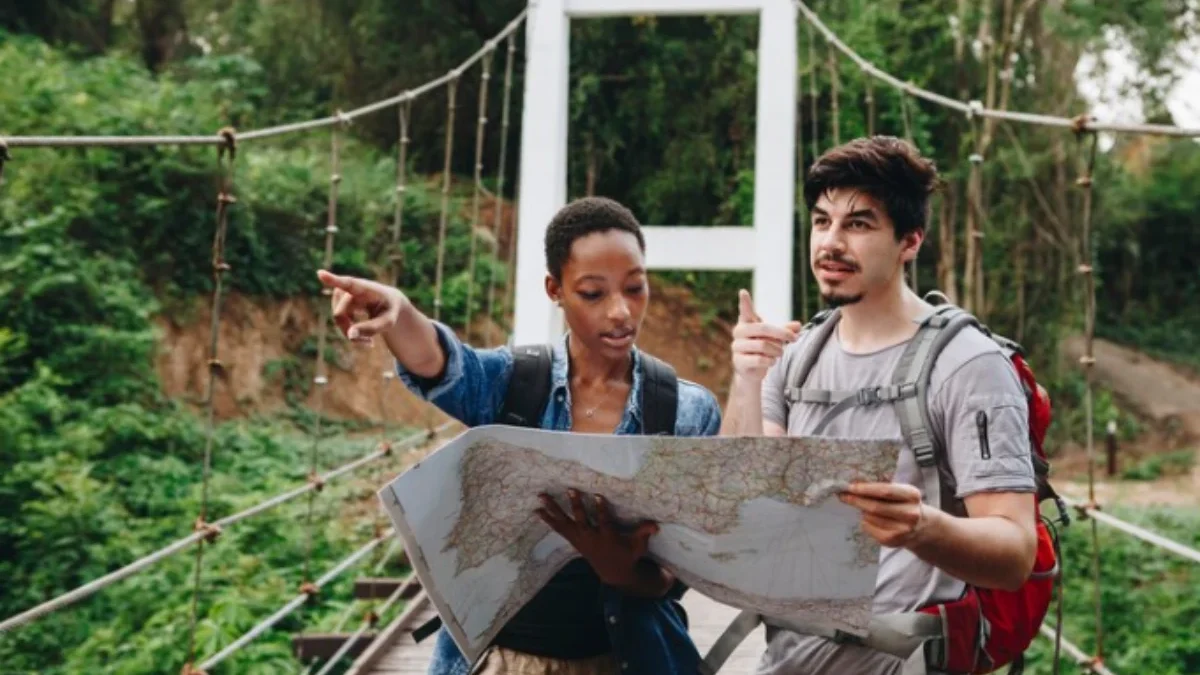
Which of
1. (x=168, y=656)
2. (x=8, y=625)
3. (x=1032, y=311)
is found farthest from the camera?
(x=1032, y=311)

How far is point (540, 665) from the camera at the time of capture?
1000 millimetres

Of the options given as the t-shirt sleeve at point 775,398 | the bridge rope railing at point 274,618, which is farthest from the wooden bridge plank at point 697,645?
the t-shirt sleeve at point 775,398

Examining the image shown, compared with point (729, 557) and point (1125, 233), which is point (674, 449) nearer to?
point (729, 557)

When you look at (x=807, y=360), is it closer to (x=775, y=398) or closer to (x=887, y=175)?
(x=775, y=398)

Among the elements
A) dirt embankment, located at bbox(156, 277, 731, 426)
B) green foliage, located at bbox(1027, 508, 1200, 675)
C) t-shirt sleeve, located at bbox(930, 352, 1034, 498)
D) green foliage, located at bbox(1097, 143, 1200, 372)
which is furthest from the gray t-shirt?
green foliage, located at bbox(1097, 143, 1200, 372)

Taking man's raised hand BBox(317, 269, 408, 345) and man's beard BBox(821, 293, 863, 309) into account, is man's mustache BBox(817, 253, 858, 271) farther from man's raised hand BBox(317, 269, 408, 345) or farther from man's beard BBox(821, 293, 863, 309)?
man's raised hand BBox(317, 269, 408, 345)

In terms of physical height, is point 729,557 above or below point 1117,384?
above

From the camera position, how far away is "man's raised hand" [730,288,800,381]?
90 cm

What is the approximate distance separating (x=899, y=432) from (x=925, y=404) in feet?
0.09

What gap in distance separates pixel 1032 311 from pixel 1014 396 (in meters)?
8.07

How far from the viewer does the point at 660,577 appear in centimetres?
98

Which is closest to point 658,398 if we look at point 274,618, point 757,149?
point 274,618

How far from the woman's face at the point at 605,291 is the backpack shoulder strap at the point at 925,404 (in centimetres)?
26

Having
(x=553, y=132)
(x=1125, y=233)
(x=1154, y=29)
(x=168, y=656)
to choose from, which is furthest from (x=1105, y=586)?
(x=1125, y=233)
